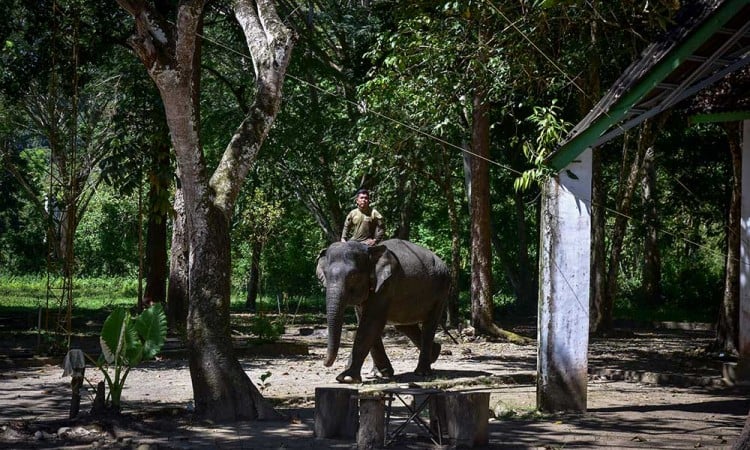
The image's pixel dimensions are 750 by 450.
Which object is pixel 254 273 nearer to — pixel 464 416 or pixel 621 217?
pixel 621 217

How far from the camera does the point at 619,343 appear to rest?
2228 centimetres

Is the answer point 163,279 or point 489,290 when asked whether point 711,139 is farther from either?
point 163,279

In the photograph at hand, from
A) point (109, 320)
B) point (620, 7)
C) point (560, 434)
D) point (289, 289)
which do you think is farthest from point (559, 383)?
point (289, 289)

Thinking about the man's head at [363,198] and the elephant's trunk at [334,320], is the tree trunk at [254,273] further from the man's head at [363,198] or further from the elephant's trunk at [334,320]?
the elephant's trunk at [334,320]

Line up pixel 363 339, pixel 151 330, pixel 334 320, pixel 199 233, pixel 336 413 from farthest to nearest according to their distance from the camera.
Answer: pixel 363 339 → pixel 334 320 → pixel 199 233 → pixel 151 330 → pixel 336 413

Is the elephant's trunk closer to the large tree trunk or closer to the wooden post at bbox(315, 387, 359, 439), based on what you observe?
the large tree trunk

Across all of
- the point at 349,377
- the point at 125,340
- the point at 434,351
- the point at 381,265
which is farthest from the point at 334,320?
the point at 125,340

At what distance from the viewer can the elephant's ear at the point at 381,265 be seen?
47.1 ft

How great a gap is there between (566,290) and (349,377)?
13.4 ft

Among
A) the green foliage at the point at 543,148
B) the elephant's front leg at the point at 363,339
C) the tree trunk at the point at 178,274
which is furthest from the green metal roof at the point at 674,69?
the tree trunk at the point at 178,274

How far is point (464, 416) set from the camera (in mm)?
8992

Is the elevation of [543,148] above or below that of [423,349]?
above

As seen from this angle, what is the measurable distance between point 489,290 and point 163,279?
23.8ft

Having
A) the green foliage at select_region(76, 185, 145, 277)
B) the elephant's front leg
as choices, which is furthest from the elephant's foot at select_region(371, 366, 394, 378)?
the green foliage at select_region(76, 185, 145, 277)
